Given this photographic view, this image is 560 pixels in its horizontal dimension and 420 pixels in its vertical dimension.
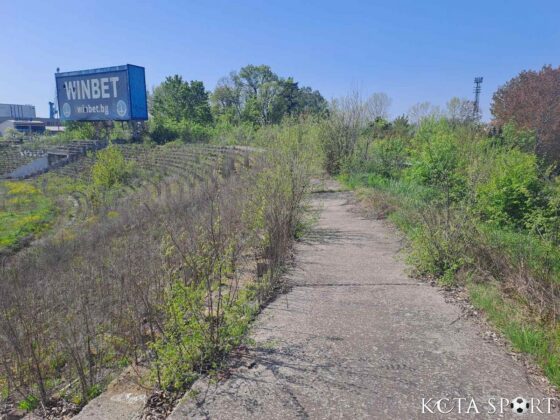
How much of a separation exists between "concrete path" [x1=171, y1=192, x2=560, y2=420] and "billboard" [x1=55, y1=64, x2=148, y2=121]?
35670 mm

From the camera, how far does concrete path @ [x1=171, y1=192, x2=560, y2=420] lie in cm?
297

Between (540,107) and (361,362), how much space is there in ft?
126

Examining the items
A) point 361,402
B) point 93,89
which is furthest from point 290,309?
point 93,89

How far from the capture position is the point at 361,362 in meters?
3.53

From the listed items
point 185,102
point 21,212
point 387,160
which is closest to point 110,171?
point 21,212

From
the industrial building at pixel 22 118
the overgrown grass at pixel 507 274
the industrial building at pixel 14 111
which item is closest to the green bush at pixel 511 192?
the overgrown grass at pixel 507 274

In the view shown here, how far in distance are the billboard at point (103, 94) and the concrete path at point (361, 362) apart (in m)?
35.7

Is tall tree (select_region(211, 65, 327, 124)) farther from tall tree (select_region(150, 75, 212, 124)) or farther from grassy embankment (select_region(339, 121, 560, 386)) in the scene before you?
grassy embankment (select_region(339, 121, 560, 386))

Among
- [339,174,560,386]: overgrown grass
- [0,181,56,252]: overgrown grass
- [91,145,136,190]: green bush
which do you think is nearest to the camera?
[339,174,560,386]: overgrown grass

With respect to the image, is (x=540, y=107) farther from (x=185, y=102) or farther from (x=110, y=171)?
(x=185, y=102)

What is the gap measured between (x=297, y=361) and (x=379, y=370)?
0.73m

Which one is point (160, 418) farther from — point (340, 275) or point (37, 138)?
point (37, 138)

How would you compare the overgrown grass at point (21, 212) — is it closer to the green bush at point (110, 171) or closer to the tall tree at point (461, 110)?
the green bush at point (110, 171)

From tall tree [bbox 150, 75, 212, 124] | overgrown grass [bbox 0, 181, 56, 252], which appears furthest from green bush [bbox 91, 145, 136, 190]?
tall tree [bbox 150, 75, 212, 124]
